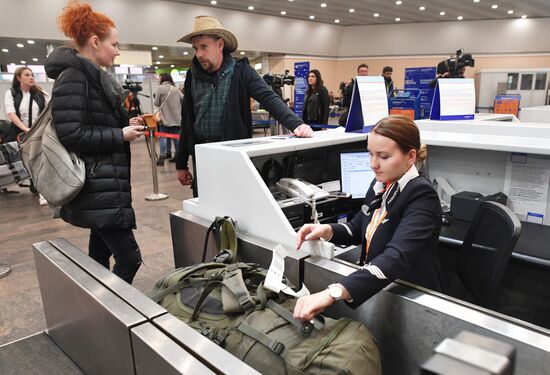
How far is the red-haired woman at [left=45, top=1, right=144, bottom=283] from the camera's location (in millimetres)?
1601

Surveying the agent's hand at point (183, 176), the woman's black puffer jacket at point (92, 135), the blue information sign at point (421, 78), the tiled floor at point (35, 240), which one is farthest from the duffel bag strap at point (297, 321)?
the blue information sign at point (421, 78)

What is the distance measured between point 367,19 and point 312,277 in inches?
624

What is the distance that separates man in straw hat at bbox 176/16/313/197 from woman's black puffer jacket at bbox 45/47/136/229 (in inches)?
17.8

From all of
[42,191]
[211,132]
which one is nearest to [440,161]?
[211,132]

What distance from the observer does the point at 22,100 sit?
460cm

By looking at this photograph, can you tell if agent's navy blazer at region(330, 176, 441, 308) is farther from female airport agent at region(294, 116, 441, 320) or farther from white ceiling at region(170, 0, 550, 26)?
white ceiling at region(170, 0, 550, 26)

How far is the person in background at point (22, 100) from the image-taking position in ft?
14.8

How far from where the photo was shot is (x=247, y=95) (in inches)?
84.4

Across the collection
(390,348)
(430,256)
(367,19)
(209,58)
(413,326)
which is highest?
(367,19)

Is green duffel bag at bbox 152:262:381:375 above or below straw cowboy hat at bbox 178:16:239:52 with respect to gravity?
below

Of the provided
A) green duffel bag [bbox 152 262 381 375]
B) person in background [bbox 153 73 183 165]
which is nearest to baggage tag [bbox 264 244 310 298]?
green duffel bag [bbox 152 262 381 375]

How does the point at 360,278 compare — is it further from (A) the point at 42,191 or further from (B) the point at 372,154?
(A) the point at 42,191

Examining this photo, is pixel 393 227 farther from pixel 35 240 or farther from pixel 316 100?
pixel 316 100

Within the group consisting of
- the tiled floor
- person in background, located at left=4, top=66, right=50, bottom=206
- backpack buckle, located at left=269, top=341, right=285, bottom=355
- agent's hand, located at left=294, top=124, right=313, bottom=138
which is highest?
person in background, located at left=4, top=66, right=50, bottom=206
